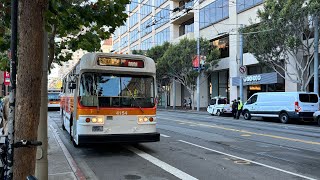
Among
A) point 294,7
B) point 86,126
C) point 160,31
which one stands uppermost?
point 160,31

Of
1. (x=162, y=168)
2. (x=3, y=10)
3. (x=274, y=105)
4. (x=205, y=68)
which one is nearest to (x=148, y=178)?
(x=162, y=168)

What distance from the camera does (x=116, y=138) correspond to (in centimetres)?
1037

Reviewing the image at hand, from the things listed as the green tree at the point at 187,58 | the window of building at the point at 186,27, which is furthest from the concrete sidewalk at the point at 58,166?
the window of building at the point at 186,27

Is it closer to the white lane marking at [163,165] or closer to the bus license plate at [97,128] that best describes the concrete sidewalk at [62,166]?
the bus license plate at [97,128]

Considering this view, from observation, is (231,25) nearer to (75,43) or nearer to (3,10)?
(75,43)

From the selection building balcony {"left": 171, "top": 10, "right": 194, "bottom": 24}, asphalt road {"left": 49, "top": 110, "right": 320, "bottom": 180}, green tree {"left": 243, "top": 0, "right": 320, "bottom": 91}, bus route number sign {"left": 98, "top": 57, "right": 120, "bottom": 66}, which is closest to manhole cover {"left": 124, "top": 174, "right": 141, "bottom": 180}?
asphalt road {"left": 49, "top": 110, "right": 320, "bottom": 180}

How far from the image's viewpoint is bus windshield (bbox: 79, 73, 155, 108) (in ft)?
33.9

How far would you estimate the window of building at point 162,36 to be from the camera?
5893cm

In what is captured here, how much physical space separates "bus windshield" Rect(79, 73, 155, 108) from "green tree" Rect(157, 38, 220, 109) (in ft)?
103

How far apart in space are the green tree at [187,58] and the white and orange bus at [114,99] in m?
31.3

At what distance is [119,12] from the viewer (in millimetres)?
5582

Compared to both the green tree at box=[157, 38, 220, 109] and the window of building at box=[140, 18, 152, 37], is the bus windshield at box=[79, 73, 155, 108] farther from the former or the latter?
the window of building at box=[140, 18, 152, 37]

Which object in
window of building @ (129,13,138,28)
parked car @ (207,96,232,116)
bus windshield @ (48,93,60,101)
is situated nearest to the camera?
parked car @ (207,96,232,116)

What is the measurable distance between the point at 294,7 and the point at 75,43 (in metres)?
20.0
